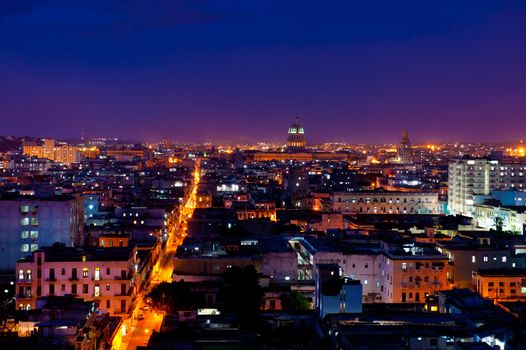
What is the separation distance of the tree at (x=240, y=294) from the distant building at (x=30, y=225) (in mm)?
12203

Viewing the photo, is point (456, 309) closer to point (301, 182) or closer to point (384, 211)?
point (384, 211)

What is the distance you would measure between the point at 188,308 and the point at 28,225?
46.8ft

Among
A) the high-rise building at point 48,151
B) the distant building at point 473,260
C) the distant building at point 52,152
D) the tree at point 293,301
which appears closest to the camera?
the tree at point 293,301

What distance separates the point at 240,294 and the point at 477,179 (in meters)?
43.7


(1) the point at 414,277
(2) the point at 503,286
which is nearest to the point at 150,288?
(1) the point at 414,277

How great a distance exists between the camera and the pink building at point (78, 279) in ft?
92.2

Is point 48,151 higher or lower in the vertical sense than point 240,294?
higher

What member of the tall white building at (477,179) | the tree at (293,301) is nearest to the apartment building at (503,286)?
the tree at (293,301)

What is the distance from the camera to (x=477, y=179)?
63.9m

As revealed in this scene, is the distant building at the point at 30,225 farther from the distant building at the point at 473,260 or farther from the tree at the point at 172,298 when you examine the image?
the distant building at the point at 473,260

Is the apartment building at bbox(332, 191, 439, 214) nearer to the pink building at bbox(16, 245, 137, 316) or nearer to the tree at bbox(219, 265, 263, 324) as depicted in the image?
the pink building at bbox(16, 245, 137, 316)

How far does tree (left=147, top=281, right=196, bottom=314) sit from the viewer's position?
84.2ft

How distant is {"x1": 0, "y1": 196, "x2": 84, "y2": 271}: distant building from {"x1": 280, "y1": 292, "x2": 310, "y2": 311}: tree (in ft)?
45.5

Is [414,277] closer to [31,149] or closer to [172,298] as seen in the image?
[172,298]
